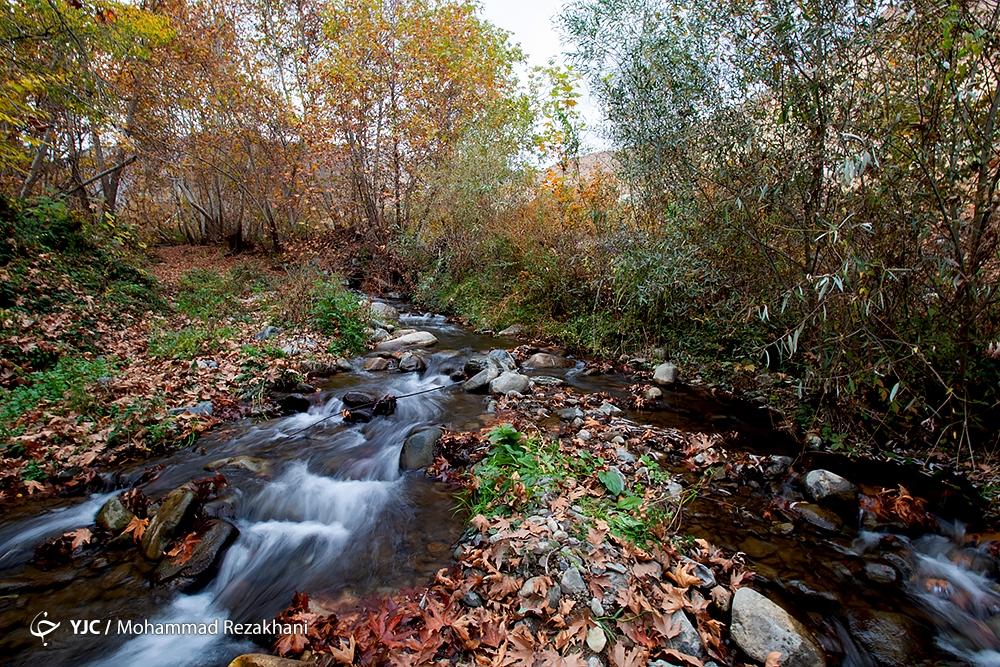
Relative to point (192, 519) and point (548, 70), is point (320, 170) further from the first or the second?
point (192, 519)

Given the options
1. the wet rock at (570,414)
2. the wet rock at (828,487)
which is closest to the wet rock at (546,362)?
the wet rock at (570,414)

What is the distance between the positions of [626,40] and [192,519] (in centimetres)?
780

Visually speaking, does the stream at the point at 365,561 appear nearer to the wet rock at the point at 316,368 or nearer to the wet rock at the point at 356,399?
the wet rock at the point at 356,399

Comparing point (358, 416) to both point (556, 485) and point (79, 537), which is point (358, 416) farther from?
point (556, 485)

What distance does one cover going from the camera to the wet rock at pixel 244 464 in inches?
178

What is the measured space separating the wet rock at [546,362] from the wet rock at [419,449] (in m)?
3.39

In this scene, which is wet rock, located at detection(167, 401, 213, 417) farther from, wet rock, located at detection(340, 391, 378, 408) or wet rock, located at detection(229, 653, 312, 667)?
wet rock, located at detection(229, 653, 312, 667)

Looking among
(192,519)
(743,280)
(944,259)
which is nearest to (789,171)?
(944,259)

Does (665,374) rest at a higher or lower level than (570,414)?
lower

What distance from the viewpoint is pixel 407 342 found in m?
9.67

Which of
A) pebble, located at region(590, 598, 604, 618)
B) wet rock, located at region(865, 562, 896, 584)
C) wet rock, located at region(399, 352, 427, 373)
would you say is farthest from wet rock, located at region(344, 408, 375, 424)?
wet rock, located at region(865, 562, 896, 584)

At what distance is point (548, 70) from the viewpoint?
442 inches

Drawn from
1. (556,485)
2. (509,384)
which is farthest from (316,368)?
→ (556,485)

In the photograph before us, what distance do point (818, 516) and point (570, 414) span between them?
8.87 ft
